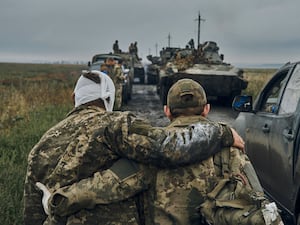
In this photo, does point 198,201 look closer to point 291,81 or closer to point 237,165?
point 237,165

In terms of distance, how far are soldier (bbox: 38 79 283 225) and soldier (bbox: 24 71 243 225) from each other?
0.03m

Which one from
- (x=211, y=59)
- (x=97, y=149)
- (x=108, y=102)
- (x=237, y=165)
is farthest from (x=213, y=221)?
(x=211, y=59)

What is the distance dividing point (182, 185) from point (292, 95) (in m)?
2.23

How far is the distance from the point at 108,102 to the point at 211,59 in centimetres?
1483

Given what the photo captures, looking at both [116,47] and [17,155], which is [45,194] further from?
[116,47]

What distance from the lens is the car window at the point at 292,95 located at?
4203mm

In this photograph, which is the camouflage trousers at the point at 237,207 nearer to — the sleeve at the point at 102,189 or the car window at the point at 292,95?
the sleeve at the point at 102,189

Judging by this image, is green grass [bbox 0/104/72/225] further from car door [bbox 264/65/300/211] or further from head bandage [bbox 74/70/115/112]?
car door [bbox 264/65/300/211]

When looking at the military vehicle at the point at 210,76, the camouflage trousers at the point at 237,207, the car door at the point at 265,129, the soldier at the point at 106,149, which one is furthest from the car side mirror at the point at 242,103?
the military vehicle at the point at 210,76

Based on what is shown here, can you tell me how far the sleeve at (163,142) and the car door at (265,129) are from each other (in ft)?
6.50

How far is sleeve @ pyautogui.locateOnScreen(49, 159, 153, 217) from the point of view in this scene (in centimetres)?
233

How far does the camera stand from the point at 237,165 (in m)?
2.45

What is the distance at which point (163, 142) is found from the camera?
7.54ft

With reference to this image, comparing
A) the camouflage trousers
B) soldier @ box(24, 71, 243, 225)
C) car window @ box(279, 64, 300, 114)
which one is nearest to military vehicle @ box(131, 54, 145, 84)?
car window @ box(279, 64, 300, 114)
